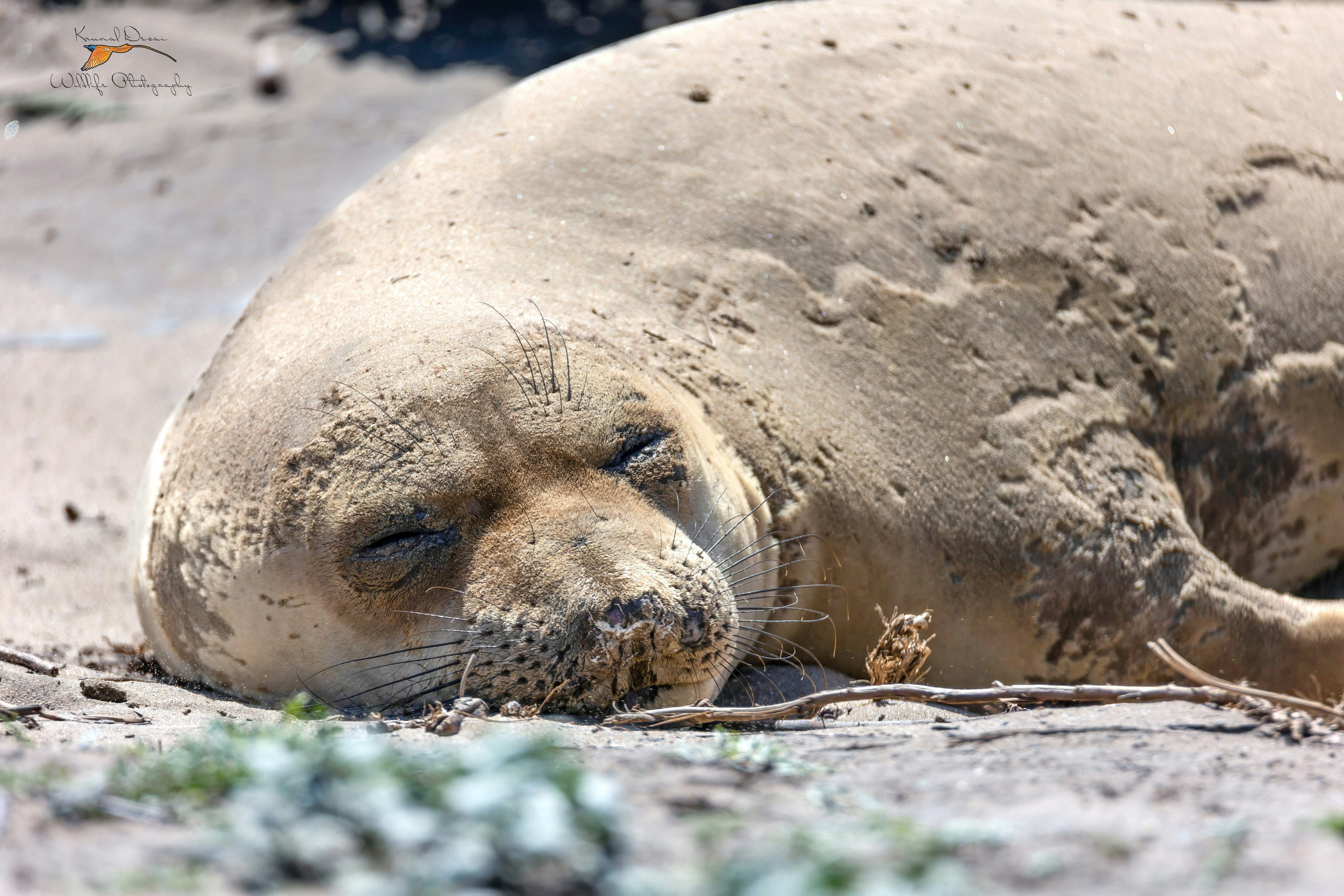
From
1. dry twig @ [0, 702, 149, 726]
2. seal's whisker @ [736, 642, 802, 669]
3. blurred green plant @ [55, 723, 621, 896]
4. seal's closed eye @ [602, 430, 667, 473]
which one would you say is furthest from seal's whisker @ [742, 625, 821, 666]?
blurred green plant @ [55, 723, 621, 896]

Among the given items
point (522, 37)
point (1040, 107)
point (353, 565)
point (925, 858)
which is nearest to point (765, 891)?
point (925, 858)

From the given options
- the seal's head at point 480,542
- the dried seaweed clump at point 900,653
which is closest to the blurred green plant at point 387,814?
the seal's head at point 480,542

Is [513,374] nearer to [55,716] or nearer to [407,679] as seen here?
[407,679]

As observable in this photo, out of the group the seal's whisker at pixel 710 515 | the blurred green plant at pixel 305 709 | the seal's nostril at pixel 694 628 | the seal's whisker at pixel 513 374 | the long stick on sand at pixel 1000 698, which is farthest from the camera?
the seal's whisker at pixel 710 515

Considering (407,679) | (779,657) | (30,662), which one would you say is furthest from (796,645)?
(30,662)

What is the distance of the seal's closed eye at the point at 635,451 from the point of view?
2596 mm

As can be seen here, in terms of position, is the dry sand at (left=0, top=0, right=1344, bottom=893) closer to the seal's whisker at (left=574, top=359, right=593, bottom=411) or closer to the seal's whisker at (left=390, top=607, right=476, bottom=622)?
the seal's whisker at (left=390, top=607, right=476, bottom=622)

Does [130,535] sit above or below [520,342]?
below

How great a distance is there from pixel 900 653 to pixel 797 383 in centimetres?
69

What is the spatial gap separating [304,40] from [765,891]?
10051 millimetres

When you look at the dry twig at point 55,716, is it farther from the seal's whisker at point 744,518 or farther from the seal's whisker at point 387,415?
the seal's whisker at point 744,518

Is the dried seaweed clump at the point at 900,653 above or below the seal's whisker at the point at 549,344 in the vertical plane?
below

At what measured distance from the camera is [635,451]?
8.60 feet

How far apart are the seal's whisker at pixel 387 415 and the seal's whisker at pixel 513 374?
23 cm
